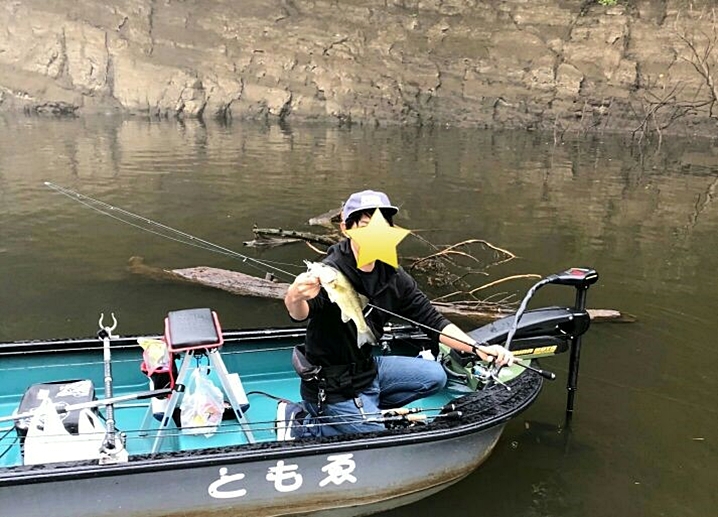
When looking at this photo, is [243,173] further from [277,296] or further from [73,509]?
[73,509]

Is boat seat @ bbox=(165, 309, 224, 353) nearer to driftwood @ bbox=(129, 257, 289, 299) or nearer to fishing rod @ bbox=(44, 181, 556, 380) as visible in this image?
driftwood @ bbox=(129, 257, 289, 299)

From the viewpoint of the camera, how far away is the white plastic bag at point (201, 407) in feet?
14.5

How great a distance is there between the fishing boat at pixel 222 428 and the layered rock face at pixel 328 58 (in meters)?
25.6

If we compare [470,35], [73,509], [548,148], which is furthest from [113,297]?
[470,35]

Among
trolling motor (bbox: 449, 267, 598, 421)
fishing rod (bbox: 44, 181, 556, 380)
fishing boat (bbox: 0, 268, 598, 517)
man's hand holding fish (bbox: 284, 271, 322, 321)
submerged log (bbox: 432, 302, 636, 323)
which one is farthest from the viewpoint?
fishing rod (bbox: 44, 181, 556, 380)

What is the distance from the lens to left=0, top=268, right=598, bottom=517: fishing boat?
3.66m

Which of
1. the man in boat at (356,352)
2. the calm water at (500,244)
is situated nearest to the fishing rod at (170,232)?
the calm water at (500,244)

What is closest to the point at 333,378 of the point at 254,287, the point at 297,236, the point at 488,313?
the point at 488,313

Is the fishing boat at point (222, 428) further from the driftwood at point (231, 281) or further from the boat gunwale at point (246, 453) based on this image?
the driftwood at point (231, 281)

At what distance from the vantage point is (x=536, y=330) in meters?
4.92

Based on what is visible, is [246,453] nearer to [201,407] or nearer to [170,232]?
[201,407]

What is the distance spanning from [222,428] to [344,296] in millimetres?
1606

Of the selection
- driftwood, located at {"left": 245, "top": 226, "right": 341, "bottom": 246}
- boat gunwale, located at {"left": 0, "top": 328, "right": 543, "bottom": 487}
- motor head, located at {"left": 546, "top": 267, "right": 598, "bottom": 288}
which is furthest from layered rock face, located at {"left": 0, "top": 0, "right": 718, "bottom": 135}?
boat gunwale, located at {"left": 0, "top": 328, "right": 543, "bottom": 487}

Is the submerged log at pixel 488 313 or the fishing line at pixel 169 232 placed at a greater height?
the fishing line at pixel 169 232
